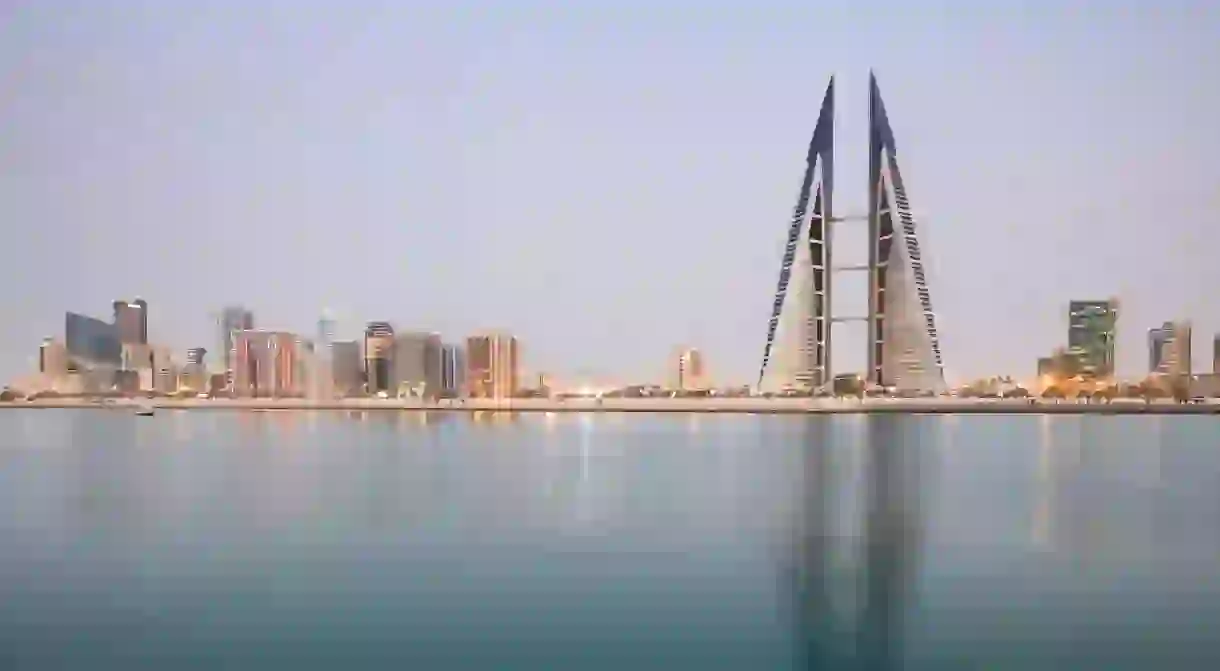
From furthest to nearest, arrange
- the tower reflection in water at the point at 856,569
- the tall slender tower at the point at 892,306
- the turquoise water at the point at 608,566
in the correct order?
the tall slender tower at the point at 892,306, the tower reflection in water at the point at 856,569, the turquoise water at the point at 608,566

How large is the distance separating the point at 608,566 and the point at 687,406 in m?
18.5

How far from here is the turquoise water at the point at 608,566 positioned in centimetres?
332

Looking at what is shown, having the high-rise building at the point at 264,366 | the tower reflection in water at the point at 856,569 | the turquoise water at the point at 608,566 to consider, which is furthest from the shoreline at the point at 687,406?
the tower reflection in water at the point at 856,569

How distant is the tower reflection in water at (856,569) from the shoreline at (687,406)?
9.37 metres

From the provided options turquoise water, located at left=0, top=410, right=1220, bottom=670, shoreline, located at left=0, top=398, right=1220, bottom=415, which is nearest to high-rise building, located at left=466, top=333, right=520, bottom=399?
shoreline, located at left=0, top=398, right=1220, bottom=415

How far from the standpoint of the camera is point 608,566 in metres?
4.54

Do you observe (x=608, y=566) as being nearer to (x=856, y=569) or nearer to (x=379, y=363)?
(x=856, y=569)

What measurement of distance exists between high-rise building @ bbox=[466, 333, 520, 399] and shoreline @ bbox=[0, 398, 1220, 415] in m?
0.29

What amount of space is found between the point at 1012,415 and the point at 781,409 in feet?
22.9

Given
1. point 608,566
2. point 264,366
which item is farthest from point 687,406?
point 608,566

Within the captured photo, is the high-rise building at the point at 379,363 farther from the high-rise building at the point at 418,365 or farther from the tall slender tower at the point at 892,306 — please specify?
the tall slender tower at the point at 892,306

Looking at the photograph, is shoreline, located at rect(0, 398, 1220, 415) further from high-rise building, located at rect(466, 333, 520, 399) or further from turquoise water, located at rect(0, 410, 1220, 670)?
turquoise water, located at rect(0, 410, 1220, 670)

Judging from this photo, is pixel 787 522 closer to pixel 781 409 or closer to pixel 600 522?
pixel 600 522

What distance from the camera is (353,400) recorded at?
2208 centimetres
